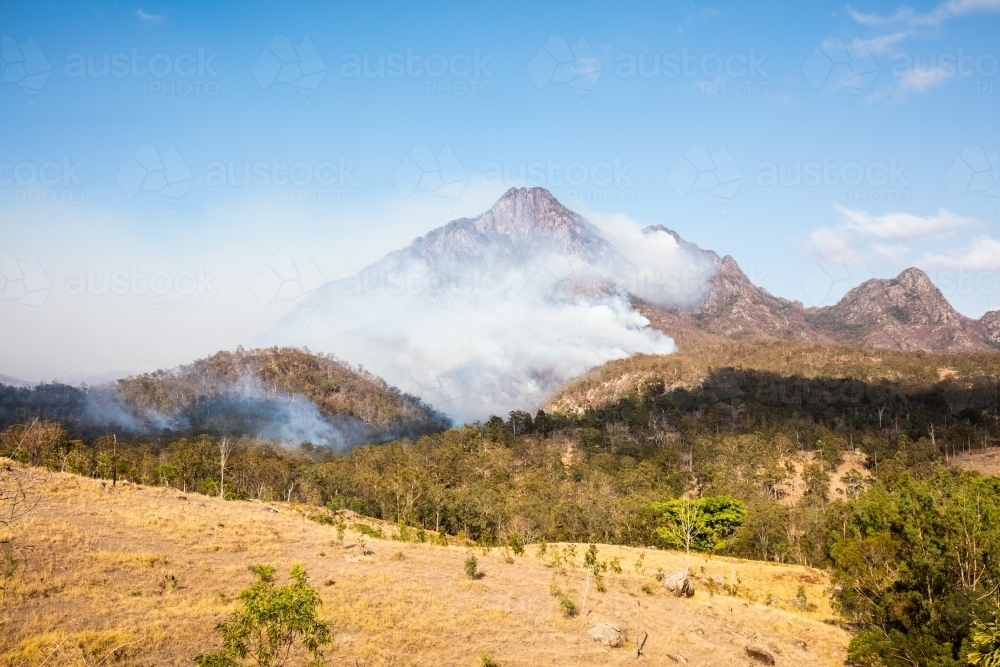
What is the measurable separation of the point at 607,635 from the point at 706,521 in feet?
179

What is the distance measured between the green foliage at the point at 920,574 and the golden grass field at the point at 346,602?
3.05 meters

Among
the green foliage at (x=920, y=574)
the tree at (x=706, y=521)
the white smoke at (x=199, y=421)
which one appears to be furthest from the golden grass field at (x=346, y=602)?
the white smoke at (x=199, y=421)

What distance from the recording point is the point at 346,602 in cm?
2684

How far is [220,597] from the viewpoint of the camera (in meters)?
25.4

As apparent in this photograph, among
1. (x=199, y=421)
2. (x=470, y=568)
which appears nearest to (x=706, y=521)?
(x=470, y=568)

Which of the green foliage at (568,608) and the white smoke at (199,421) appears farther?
the white smoke at (199,421)

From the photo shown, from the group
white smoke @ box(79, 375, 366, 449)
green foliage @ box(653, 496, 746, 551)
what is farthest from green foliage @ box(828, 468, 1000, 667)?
white smoke @ box(79, 375, 366, 449)

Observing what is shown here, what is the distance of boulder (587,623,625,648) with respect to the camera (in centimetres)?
2545

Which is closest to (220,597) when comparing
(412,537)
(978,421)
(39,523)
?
(39,523)

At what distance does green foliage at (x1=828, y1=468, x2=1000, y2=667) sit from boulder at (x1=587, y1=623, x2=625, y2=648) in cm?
1238

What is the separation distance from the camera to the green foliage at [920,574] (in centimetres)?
2561

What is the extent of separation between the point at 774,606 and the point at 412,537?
30.3 metres

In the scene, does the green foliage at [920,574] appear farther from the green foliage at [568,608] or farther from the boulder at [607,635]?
the green foliage at [568,608]

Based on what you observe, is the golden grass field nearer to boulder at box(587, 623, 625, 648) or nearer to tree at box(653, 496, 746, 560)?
boulder at box(587, 623, 625, 648)
